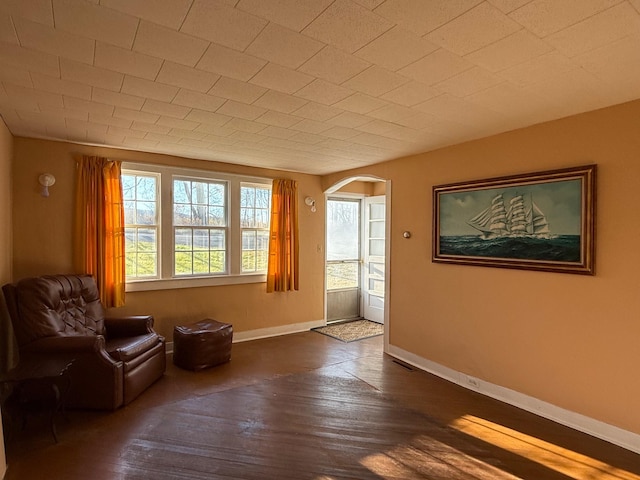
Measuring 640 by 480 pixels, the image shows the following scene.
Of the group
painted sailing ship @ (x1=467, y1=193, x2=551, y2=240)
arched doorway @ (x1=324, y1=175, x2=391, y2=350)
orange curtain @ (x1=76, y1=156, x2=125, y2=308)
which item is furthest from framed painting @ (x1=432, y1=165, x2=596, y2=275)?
orange curtain @ (x1=76, y1=156, x2=125, y2=308)

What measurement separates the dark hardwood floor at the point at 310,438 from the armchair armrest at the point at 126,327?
583 mm

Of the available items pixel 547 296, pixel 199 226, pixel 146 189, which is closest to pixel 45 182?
pixel 146 189

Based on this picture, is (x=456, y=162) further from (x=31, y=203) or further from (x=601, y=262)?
(x=31, y=203)

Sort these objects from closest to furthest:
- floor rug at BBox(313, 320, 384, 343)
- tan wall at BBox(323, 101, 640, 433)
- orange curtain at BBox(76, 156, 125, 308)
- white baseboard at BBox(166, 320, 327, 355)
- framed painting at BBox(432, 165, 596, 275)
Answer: tan wall at BBox(323, 101, 640, 433)
framed painting at BBox(432, 165, 596, 275)
orange curtain at BBox(76, 156, 125, 308)
white baseboard at BBox(166, 320, 327, 355)
floor rug at BBox(313, 320, 384, 343)

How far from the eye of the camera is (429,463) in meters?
2.29

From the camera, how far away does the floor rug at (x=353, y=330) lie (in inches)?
204

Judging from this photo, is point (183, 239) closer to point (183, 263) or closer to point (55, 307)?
point (183, 263)

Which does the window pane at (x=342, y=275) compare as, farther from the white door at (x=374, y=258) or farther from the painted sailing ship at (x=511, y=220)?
the painted sailing ship at (x=511, y=220)

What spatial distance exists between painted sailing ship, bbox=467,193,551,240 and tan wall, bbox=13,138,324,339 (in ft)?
8.96

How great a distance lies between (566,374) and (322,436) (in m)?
1.96

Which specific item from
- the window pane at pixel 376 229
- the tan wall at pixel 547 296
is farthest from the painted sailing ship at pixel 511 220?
the window pane at pixel 376 229

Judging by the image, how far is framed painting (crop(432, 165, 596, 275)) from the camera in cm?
267

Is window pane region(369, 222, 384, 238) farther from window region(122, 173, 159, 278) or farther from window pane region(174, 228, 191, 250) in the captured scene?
window region(122, 173, 159, 278)

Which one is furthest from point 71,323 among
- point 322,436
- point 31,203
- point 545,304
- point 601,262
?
point 601,262
